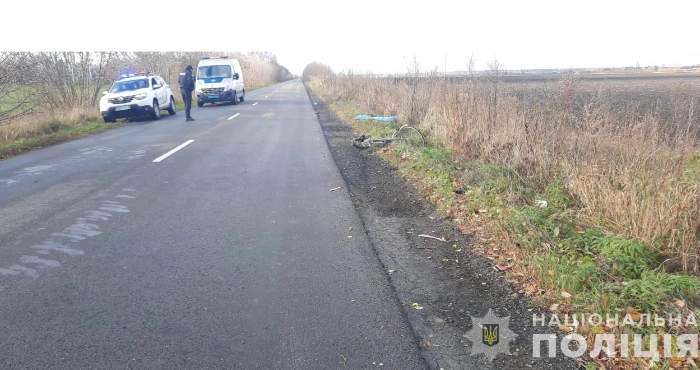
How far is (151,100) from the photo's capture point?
1997 cm

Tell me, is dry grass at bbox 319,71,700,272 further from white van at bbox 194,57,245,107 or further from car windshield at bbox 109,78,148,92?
white van at bbox 194,57,245,107

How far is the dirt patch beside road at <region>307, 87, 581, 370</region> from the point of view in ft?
11.1

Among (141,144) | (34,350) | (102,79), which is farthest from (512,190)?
(102,79)

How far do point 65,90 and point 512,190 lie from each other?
21.3 meters

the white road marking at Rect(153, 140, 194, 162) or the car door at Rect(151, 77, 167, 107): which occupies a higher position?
the car door at Rect(151, 77, 167, 107)

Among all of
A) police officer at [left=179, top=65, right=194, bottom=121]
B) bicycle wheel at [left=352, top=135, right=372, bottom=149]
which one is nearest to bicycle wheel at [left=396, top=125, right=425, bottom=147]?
bicycle wheel at [left=352, top=135, right=372, bottom=149]

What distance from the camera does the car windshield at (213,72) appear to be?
95.0 feet

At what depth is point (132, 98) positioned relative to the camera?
19484mm

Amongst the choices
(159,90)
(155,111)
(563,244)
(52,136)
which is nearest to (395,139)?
(563,244)

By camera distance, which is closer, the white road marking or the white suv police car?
the white road marking

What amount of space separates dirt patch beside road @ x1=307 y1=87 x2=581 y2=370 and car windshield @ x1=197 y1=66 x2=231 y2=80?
23.2 metres

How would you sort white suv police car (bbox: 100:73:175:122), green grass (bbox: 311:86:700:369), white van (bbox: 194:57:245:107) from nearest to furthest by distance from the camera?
1. green grass (bbox: 311:86:700:369)
2. white suv police car (bbox: 100:73:175:122)
3. white van (bbox: 194:57:245:107)

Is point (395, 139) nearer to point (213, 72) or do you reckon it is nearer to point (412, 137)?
point (412, 137)

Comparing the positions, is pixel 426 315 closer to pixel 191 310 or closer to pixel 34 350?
pixel 191 310
